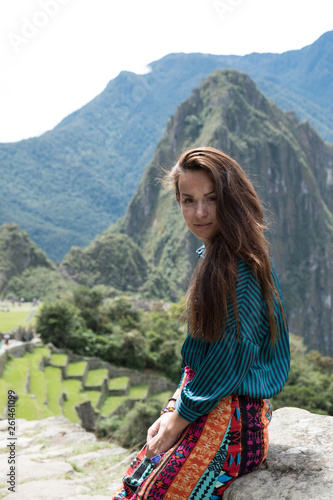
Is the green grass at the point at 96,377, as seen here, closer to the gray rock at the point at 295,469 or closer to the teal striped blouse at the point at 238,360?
the gray rock at the point at 295,469

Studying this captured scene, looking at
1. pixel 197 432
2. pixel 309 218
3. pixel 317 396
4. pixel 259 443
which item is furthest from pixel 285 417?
pixel 309 218

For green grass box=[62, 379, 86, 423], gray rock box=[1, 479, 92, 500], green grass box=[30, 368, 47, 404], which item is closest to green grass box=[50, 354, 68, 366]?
green grass box=[62, 379, 86, 423]

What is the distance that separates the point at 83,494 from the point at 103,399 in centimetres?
1302

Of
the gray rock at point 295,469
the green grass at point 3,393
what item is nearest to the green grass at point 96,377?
the green grass at point 3,393

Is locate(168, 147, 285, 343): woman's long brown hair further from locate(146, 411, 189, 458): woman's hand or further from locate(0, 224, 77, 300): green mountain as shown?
locate(0, 224, 77, 300): green mountain

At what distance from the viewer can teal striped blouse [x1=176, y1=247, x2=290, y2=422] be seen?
1.54m

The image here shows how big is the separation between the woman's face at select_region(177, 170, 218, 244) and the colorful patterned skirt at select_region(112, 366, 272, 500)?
62 cm

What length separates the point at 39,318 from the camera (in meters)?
18.2

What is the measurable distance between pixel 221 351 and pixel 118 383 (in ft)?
52.8

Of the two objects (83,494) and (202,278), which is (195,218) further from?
(83,494)

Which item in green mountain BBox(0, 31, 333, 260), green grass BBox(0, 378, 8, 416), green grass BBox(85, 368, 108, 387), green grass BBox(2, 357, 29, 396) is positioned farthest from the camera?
green mountain BBox(0, 31, 333, 260)

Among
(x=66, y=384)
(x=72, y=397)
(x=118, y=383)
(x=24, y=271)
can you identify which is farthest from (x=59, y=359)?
(x=24, y=271)

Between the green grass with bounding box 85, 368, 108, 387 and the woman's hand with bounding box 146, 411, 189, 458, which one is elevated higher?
the woman's hand with bounding box 146, 411, 189, 458

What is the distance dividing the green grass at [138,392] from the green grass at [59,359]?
2574mm
